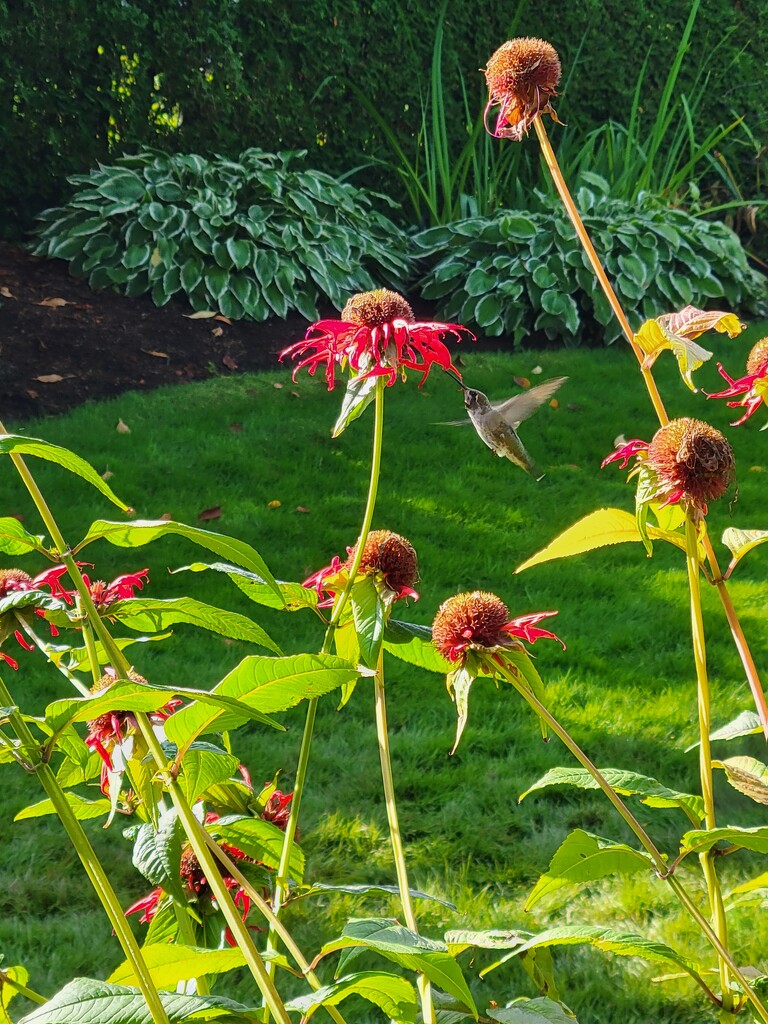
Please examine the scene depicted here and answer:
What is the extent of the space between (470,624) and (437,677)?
2546mm

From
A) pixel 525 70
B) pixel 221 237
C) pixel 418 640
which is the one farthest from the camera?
pixel 221 237

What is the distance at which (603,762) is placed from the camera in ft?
10.3

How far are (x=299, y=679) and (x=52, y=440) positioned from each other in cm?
409

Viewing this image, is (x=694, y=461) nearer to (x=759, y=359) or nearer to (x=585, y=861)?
(x=759, y=359)

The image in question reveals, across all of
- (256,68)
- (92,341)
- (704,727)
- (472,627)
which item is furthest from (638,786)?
(256,68)

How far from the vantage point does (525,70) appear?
1.45 m

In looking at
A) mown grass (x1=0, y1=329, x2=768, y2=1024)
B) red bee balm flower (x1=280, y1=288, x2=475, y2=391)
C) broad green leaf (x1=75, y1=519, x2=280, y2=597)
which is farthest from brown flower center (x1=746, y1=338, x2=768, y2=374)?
mown grass (x1=0, y1=329, x2=768, y2=1024)

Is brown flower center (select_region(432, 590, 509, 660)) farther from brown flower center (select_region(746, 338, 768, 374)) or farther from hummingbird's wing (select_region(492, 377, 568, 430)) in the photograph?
hummingbird's wing (select_region(492, 377, 568, 430))

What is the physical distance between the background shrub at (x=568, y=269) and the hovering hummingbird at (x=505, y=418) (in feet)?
14.2

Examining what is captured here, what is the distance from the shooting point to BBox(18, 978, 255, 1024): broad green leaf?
789 millimetres

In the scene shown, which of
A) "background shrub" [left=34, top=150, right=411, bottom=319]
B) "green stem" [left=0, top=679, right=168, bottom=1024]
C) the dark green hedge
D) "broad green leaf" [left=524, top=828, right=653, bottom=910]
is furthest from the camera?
the dark green hedge

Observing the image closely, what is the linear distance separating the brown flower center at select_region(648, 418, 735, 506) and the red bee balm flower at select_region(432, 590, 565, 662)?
19 centimetres

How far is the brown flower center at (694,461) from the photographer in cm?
109

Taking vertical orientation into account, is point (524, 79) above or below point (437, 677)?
above
